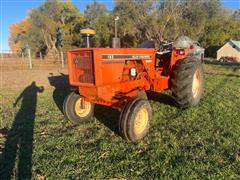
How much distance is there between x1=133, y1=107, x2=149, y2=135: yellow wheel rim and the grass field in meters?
0.21

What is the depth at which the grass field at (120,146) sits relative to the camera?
3.45 m

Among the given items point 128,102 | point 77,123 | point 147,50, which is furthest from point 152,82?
point 77,123

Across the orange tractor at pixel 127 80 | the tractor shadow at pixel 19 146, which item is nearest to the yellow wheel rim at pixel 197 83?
the orange tractor at pixel 127 80

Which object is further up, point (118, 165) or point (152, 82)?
point (152, 82)

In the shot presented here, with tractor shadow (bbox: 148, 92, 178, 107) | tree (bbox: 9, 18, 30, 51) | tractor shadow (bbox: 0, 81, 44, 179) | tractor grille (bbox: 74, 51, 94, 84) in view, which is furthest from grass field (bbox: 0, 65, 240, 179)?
tree (bbox: 9, 18, 30, 51)

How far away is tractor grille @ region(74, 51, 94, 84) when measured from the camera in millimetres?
4539

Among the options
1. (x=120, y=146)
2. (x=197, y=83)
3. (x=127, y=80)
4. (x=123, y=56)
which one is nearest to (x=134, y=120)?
(x=120, y=146)

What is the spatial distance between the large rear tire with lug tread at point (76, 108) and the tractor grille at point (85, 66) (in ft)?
2.11

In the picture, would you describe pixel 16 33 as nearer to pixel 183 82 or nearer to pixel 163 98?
pixel 163 98

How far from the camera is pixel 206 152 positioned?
154 inches

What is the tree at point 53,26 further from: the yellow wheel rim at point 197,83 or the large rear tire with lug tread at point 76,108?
the large rear tire with lug tread at point 76,108

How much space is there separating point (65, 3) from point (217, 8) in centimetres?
2907

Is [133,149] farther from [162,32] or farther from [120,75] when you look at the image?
[162,32]

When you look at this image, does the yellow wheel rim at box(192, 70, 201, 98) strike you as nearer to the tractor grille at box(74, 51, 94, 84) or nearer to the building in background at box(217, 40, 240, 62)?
the tractor grille at box(74, 51, 94, 84)
